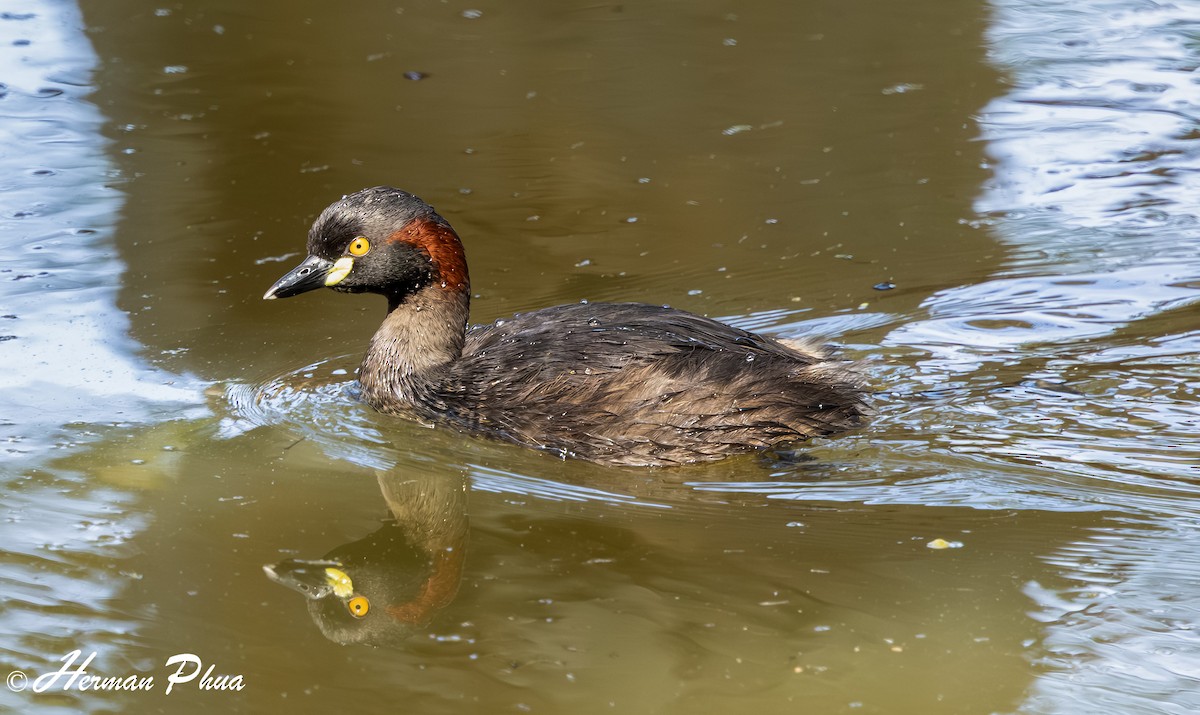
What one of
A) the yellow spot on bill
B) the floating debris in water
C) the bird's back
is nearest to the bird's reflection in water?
the yellow spot on bill

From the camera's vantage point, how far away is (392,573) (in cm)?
480

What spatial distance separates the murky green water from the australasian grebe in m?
0.13

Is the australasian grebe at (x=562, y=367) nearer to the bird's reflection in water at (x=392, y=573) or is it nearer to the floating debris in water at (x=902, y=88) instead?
the bird's reflection in water at (x=392, y=573)

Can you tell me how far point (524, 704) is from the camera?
3.99m

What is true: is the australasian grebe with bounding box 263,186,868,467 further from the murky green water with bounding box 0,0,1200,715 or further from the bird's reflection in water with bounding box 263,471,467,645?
the bird's reflection in water with bounding box 263,471,467,645

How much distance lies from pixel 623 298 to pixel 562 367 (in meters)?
1.37

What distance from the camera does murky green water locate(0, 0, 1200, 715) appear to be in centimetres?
425

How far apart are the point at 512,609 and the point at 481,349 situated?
5.67 ft

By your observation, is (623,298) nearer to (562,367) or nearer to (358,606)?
(562,367)

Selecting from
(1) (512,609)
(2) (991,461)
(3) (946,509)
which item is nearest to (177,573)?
(1) (512,609)

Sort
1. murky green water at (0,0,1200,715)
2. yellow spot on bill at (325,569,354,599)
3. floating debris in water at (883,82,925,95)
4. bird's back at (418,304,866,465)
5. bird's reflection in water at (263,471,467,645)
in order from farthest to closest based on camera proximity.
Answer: floating debris in water at (883,82,925,95) < bird's back at (418,304,866,465) < yellow spot on bill at (325,569,354,599) < bird's reflection in water at (263,471,467,645) < murky green water at (0,0,1200,715)

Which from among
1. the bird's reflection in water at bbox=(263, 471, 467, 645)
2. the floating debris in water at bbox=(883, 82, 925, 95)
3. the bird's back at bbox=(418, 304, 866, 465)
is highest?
the floating debris in water at bbox=(883, 82, 925, 95)

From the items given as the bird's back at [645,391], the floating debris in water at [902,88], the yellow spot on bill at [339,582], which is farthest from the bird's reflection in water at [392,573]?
the floating debris in water at [902,88]

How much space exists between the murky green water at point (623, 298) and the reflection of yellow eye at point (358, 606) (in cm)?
12
